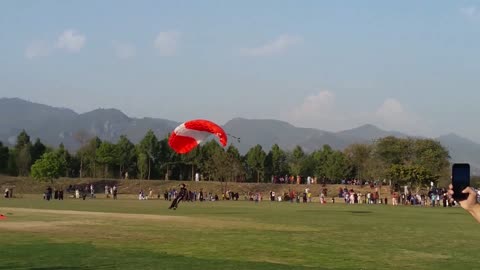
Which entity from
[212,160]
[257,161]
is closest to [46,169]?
[212,160]

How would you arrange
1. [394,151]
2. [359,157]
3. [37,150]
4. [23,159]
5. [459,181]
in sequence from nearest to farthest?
[459,181]
[394,151]
[23,159]
[359,157]
[37,150]

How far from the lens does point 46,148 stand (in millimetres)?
142375

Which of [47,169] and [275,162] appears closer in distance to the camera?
[47,169]

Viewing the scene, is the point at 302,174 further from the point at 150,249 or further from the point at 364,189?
the point at 150,249

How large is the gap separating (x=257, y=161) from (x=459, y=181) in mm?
140955

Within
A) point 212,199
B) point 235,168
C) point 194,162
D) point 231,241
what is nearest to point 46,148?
point 194,162

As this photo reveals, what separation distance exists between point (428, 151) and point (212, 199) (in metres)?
52.9

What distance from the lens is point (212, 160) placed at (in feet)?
372

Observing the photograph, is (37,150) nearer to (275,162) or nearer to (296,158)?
(275,162)

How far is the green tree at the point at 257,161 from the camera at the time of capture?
145500mm

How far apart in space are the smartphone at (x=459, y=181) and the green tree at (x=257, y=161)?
140274 millimetres

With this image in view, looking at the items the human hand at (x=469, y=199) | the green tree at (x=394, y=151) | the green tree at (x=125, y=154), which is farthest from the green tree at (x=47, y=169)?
the human hand at (x=469, y=199)

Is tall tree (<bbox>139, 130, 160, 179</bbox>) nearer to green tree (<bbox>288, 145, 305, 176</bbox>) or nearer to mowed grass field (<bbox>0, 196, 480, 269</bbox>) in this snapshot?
green tree (<bbox>288, 145, 305, 176</bbox>)

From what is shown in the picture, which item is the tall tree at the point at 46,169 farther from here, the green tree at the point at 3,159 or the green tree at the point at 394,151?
the green tree at the point at 394,151
